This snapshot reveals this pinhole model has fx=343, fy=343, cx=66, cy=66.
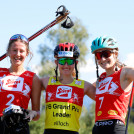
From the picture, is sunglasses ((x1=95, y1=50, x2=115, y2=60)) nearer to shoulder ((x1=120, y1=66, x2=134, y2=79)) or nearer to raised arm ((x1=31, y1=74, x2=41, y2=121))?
shoulder ((x1=120, y1=66, x2=134, y2=79))

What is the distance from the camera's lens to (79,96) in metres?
6.97

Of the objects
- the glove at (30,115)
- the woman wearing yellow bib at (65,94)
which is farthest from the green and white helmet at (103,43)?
the glove at (30,115)

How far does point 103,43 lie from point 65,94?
4.29 feet

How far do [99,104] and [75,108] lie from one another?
1.72ft

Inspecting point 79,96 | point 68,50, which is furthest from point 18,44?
point 79,96

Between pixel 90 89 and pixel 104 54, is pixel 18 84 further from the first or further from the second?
pixel 104 54

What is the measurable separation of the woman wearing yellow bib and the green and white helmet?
1.31 ft

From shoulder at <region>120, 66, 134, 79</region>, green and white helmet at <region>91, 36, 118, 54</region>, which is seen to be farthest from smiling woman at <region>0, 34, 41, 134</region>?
shoulder at <region>120, 66, 134, 79</region>

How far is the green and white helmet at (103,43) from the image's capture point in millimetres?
7047

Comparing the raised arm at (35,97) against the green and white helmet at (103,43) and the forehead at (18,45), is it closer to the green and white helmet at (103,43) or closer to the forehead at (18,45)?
the forehead at (18,45)

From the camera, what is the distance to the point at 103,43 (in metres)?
7.07

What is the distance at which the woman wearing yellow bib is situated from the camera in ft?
22.0

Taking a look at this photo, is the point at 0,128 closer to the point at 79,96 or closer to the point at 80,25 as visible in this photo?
the point at 79,96

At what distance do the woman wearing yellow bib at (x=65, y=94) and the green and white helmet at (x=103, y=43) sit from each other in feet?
1.31
